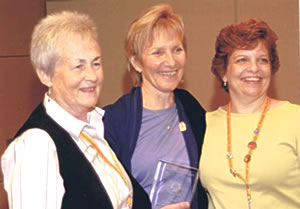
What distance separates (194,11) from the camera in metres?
4.01

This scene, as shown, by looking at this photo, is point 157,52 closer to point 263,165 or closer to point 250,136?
point 250,136

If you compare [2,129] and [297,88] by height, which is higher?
[297,88]

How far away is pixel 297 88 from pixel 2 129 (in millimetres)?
2180

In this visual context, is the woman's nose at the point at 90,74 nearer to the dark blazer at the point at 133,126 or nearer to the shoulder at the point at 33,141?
the shoulder at the point at 33,141

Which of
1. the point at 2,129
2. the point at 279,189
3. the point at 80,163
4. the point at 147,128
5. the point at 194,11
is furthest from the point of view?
the point at 194,11

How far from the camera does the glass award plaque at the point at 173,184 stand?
2199mm

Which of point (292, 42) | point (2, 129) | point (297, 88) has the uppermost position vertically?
point (292, 42)

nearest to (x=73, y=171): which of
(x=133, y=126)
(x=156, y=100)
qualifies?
(x=133, y=126)

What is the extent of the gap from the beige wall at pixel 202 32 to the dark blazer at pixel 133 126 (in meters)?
1.35

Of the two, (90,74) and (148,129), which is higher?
(90,74)

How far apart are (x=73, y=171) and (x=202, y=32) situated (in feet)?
7.92

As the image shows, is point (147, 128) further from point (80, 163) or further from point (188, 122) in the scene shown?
point (80, 163)

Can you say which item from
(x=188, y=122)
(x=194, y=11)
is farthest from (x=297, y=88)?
(x=188, y=122)

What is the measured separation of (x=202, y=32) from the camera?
4004 mm
